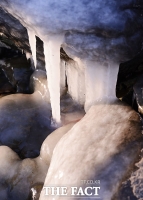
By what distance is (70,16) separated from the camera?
7.74 feet

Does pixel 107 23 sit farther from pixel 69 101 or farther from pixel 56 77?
pixel 69 101

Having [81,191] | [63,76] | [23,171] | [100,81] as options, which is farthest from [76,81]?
[81,191]

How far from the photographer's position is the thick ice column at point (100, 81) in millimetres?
2754

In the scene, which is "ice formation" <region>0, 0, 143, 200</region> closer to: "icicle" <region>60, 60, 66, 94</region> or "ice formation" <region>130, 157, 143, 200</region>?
"ice formation" <region>130, 157, 143, 200</region>

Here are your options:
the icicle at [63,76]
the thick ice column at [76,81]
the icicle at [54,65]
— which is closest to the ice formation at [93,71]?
the icicle at [54,65]

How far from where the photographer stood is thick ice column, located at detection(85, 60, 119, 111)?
2754 mm

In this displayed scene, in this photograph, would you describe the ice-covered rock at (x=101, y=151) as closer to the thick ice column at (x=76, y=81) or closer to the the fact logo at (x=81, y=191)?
the the fact logo at (x=81, y=191)

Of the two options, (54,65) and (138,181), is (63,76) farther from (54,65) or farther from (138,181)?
(138,181)

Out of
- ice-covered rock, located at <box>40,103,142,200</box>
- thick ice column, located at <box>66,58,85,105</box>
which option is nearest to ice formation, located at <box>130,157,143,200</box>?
ice-covered rock, located at <box>40,103,142,200</box>

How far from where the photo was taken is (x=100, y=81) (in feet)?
9.32

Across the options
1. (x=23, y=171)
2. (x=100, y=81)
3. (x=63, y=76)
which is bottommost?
(x=23, y=171)

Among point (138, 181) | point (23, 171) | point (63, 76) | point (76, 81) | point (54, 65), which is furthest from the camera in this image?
point (63, 76)

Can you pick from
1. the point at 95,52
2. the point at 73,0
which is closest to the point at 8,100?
the point at 95,52

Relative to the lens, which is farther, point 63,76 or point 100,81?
point 63,76
